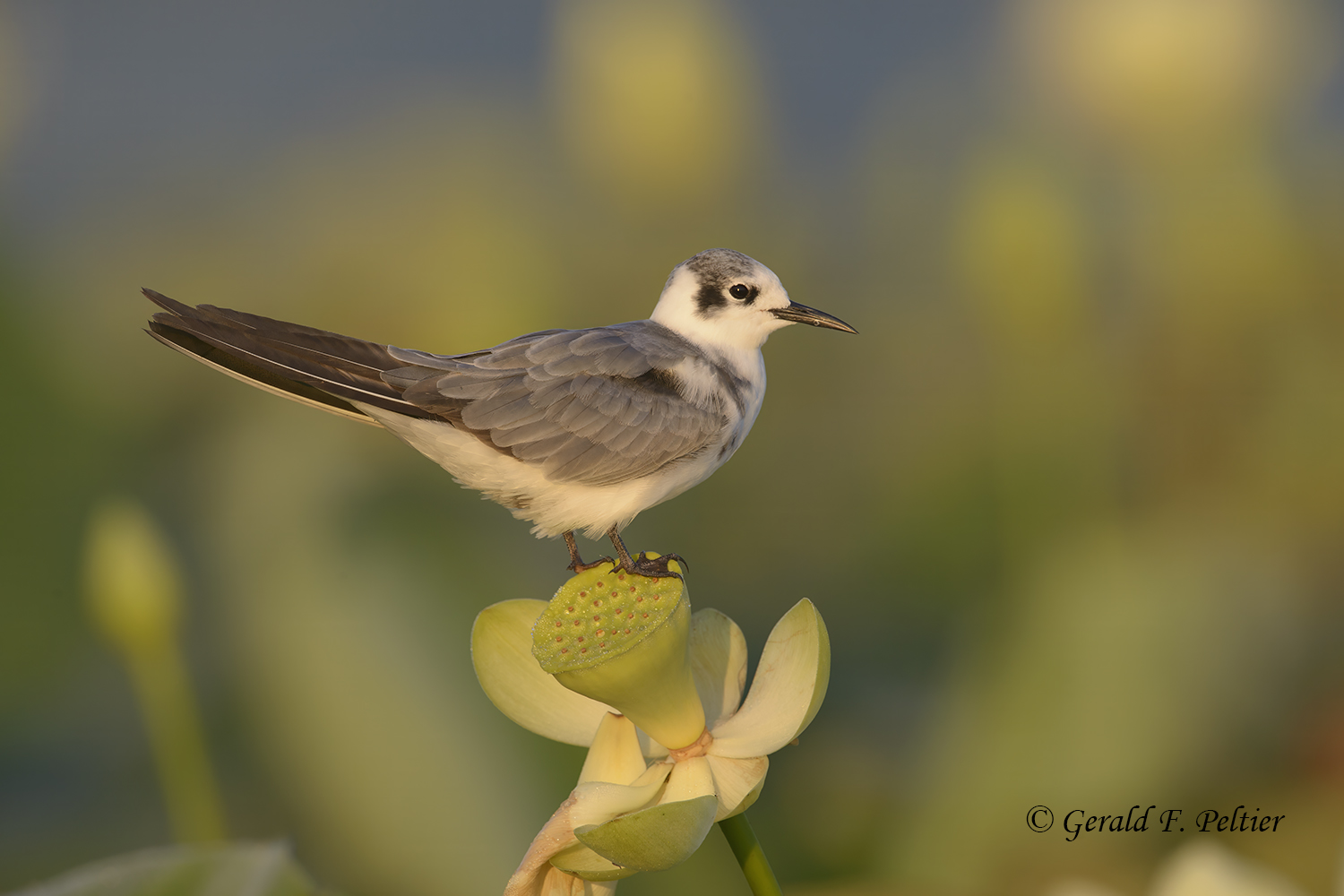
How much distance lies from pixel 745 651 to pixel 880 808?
0.70m

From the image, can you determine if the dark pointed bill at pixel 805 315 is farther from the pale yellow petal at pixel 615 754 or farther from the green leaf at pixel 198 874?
the green leaf at pixel 198 874

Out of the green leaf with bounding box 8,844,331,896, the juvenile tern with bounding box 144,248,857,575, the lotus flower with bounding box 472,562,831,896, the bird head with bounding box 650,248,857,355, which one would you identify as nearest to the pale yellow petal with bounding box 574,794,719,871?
the lotus flower with bounding box 472,562,831,896

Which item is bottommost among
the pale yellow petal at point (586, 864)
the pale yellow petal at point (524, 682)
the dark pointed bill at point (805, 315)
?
the pale yellow petal at point (586, 864)

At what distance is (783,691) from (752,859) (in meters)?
0.10

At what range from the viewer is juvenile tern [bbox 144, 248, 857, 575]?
0.72 meters

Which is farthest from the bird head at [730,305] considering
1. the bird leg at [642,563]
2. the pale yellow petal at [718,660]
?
the pale yellow petal at [718,660]

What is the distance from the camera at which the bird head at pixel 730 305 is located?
3.01ft

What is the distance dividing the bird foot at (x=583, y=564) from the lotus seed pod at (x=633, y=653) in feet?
0.33

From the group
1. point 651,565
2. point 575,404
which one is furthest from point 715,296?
point 651,565

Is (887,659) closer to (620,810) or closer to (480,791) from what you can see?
(480,791)

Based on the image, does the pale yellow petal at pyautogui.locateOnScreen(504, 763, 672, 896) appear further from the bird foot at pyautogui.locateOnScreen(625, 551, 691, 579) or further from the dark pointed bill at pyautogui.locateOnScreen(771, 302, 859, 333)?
the dark pointed bill at pyautogui.locateOnScreen(771, 302, 859, 333)

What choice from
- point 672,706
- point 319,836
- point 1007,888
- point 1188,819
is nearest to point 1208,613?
point 1188,819

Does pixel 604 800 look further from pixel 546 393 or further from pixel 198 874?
Result: pixel 546 393

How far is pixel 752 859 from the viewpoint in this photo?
0.49 metres
